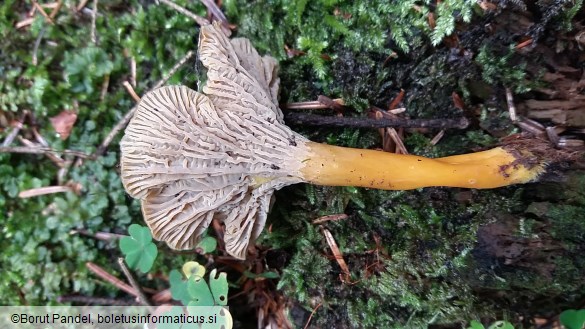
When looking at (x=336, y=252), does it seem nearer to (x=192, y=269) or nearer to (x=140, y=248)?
(x=192, y=269)

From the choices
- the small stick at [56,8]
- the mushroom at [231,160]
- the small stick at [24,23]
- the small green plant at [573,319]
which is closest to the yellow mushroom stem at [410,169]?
the mushroom at [231,160]

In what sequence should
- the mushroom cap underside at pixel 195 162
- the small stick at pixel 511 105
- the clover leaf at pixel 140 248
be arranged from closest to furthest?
the mushroom cap underside at pixel 195 162 < the small stick at pixel 511 105 < the clover leaf at pixel 140 248

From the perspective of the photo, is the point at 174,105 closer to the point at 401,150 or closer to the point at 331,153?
the point at 331,153

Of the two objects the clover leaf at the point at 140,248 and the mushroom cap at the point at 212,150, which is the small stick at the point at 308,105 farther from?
the clover leaf at the point at 140,248

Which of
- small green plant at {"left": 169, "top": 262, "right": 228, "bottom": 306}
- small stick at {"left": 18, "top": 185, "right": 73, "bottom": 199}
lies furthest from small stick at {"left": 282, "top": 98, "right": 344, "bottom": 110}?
small stick at {"left": 18, "top": 185, "right": 73, "bottom": 199}

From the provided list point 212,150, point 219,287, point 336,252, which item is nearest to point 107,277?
point 219,287

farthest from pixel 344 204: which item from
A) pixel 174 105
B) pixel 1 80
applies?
pixel 1 80
